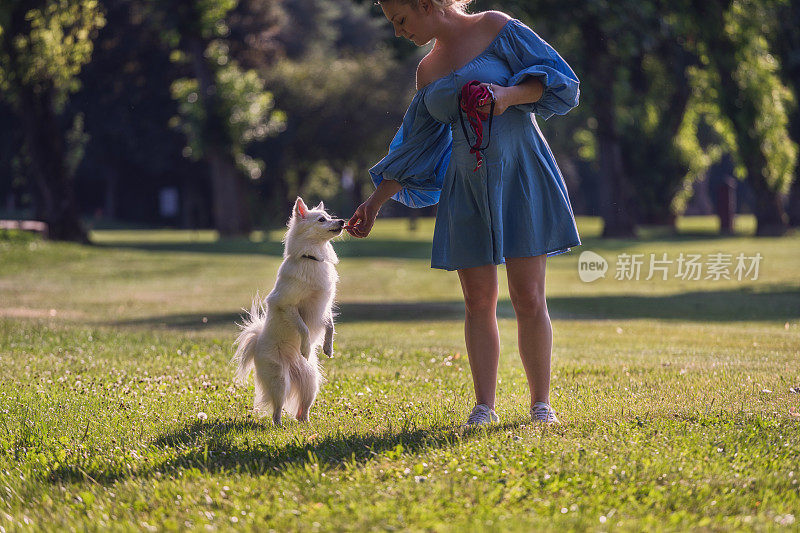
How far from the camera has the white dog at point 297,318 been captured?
6.43m

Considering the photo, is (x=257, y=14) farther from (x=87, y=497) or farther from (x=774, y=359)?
(x=87, y=497)

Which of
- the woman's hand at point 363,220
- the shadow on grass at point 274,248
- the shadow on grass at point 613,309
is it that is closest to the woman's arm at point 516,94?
the woman's hand at point 363,220

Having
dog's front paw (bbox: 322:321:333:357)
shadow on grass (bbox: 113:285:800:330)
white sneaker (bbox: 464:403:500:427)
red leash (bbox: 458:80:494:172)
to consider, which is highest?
red leash (bbox: 458:80:494:172)

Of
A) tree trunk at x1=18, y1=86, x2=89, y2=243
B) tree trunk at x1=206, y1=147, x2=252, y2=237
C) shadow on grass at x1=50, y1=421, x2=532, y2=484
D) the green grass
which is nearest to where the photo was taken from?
the green grass

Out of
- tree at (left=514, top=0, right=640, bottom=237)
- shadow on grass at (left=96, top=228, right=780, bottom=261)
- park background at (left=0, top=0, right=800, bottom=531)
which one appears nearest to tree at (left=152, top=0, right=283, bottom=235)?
park background at (left=0, top=0, right=800, bottom=531)

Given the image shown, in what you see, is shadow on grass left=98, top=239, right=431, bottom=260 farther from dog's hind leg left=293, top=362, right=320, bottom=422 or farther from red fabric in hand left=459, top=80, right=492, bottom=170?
red fabric in hand left=459, top=80, right=492, bottom=170

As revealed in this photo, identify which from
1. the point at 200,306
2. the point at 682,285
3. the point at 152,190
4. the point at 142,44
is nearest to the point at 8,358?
the point at 200,306

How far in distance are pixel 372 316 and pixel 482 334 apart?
408 inches

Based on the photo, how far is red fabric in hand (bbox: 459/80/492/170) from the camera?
17.6ft

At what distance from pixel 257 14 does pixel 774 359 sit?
44.0 m

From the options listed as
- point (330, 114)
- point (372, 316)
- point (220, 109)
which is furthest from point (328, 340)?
point (330, 114)

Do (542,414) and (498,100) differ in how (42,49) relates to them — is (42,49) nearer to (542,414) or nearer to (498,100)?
(498,100)

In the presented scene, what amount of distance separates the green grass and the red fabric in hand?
62.5 inches

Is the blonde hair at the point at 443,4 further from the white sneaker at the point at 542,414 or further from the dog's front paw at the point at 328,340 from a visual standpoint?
the white sneaker at the point at 542,414
